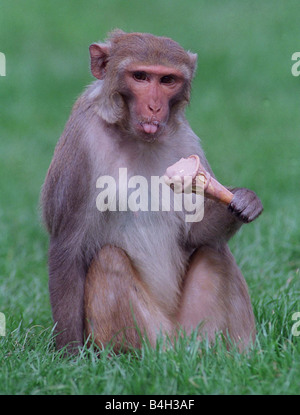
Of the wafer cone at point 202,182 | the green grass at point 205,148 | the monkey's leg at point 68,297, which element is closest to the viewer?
the green grass at point 205,148

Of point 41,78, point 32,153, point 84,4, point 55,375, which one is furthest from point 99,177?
point 84,4

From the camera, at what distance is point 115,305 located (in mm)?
4953

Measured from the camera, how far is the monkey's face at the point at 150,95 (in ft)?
15.5

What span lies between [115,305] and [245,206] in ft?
3.02

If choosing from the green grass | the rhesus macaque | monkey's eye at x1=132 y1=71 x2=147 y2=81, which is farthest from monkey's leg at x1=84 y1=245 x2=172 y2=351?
monkey's eye at x1=132 y1=71 x2=147 y2=81

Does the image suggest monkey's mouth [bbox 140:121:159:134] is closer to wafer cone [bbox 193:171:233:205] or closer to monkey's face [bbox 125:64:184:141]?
monkey's face [bbox 125:64:184:141]

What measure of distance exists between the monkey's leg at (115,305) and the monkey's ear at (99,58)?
3.35ft

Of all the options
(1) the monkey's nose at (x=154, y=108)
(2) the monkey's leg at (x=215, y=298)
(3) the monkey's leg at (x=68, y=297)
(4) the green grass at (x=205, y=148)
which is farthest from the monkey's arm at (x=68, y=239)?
(2) the monkey's leg at (x=215, y=298)

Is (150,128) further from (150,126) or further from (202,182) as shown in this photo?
(202,182)

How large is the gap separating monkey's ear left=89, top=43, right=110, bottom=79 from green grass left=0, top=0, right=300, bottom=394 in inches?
60.7

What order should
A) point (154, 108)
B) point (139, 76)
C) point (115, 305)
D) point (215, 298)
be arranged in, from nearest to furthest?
1. point (154, 108)
2. point (139, 76)
3. point (115, 305)
4. point (215, 298)

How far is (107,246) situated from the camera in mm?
5051

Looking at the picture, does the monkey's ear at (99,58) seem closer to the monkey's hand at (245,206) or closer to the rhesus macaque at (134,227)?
the rhesus macaque at (134,227)

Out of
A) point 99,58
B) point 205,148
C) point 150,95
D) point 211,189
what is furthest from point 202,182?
point 205,148
